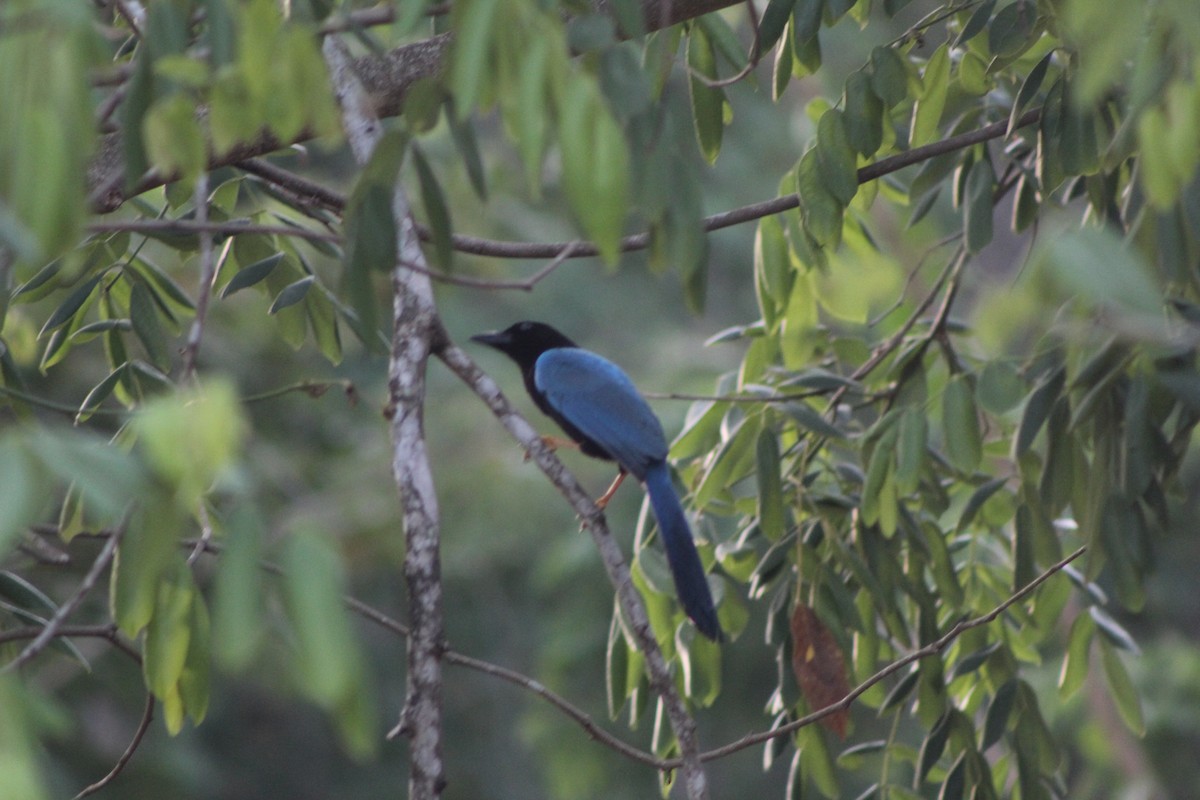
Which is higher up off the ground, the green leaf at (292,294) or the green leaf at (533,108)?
the green leaf at (533,108)

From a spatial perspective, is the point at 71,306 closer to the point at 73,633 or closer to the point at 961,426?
the point at 73,633

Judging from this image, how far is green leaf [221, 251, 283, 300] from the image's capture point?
309cm

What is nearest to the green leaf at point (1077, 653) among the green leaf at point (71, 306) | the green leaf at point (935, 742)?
the green leaf at point (935, 742)

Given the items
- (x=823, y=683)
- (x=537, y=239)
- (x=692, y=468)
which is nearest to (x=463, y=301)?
(x=537, y=239)

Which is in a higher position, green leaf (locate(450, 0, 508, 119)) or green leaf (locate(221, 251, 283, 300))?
green leaf (locate(450, 0, 508, 119))

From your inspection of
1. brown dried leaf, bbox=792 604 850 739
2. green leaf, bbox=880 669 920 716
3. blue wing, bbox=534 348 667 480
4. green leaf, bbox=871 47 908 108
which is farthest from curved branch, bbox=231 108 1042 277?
blue wing, bbox=534 348 667 480

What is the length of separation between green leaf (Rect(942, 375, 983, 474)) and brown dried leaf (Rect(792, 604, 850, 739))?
0.54 metres

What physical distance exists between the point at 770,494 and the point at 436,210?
1.67m

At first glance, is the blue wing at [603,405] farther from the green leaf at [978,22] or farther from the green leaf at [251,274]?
the green leaf at [978,22]

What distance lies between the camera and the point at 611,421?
15.1 feet

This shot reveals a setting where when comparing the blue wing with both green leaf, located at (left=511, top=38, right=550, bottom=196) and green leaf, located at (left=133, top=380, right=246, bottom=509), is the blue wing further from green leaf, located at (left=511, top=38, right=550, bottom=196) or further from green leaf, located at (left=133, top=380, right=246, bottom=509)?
green leaf, located at (left=133, top=380, right=246, bottom=509)

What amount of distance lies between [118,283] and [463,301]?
919 centimetres

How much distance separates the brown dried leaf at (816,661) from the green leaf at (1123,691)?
798mm

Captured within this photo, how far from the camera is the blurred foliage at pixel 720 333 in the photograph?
1.41 meters
